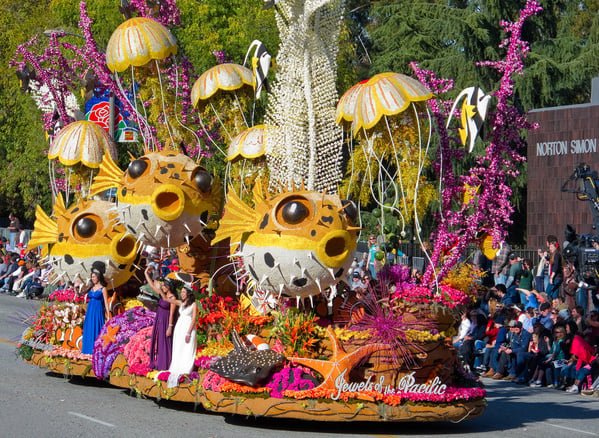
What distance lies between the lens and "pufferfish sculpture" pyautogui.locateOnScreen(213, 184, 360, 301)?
12.4 m

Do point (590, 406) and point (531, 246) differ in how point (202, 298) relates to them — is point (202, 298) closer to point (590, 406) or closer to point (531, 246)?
point (590, 406)

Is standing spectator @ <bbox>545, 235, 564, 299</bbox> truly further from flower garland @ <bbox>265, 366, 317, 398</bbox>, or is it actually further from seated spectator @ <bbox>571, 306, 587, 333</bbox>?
flower garland @ <bbox>265, 366, 317, 398</bbox>

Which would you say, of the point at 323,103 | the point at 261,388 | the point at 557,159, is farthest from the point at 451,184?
the point at 557,159

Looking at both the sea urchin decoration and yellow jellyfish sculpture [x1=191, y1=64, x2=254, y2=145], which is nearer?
the sea urchin decoration

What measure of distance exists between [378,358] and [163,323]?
312 centimetres

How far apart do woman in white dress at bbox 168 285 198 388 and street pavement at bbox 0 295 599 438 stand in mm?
516

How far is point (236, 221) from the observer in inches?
515

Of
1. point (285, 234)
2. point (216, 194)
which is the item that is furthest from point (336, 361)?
point (216, 194)

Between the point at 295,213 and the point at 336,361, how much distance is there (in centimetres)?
177

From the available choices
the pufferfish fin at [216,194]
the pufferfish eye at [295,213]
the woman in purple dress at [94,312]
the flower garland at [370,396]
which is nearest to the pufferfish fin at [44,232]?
the woman in purple dress at [94,312]

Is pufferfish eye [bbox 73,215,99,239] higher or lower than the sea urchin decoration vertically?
higher

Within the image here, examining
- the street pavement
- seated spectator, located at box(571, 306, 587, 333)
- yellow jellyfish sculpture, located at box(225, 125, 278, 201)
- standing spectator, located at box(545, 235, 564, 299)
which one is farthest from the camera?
standing spectator, located at box(545, 235, 564, 299)

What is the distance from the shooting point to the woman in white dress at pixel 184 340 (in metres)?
13.4

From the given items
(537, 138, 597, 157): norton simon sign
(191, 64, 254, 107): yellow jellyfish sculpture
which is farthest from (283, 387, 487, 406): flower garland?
(537, 138, 597, 157): norton simon sign
